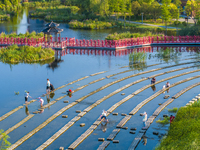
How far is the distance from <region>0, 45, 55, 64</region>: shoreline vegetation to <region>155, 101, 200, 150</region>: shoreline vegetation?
99.7 feet

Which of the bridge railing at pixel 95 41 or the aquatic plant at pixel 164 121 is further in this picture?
the bridge railing at pixel 95 41

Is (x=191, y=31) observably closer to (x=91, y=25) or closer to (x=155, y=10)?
(x=155, y=10)

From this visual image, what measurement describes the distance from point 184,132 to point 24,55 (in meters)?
34.3

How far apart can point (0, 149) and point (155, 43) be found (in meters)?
48.4

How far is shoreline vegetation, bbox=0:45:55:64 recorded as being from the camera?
49062mm

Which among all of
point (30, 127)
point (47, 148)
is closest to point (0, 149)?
point (47, 148)

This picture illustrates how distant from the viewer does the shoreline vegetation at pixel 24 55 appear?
161 feet

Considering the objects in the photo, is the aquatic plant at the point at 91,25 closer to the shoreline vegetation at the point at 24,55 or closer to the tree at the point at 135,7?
the tree at the point at 135,7

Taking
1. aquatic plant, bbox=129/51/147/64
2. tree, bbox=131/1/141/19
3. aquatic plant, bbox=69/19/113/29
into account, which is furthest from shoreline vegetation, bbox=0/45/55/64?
tree, bbox=131/1/141/19

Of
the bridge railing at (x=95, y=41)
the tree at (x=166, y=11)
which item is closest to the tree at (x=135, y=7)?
the tree at (x=166, y=11)

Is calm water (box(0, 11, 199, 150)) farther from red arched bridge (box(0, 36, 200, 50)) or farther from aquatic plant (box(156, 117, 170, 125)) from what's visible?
red arched bridge (box(0, 36, 200, 50))

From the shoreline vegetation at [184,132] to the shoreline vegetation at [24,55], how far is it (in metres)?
30.4

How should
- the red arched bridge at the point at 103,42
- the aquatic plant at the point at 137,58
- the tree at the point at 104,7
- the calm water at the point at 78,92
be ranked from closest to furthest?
1. the calm water at the point at 78,92
2. the aquatic plant at the point at 137,58
3. the red arched bridge at the point at 103,42
4. the tree at the point at 104,7

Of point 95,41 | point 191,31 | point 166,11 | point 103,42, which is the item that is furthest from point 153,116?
point 166,11
